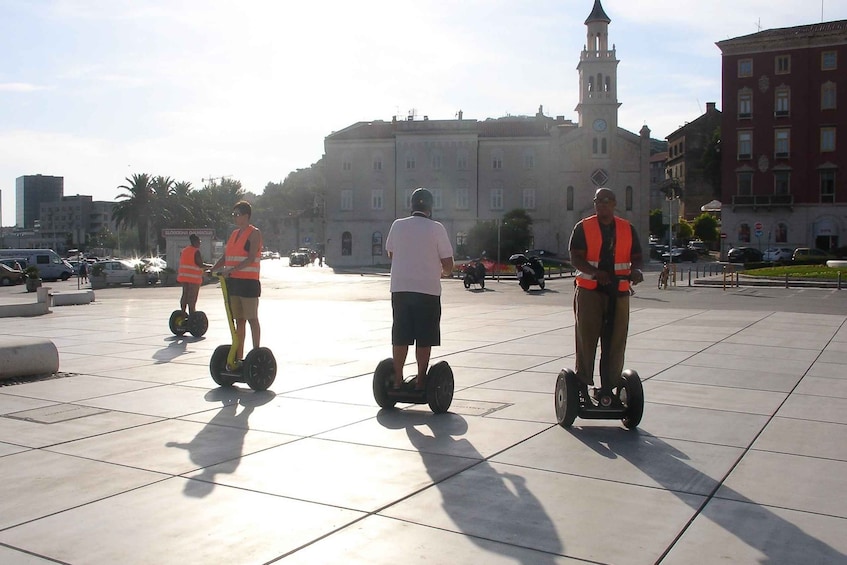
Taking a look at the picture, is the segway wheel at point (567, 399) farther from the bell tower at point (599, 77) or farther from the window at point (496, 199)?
the window at point (496, 199)

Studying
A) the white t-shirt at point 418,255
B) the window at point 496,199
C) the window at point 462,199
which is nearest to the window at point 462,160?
the window at point 462,199

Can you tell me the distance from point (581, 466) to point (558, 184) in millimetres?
75157

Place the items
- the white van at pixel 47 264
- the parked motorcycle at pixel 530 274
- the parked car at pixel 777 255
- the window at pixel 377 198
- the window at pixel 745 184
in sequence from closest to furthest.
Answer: the parked motorcycle at pixel 530 274, the white van at pixel 47 264, the parked car at pixel 777 255, the window at pixel 745 184, the window at pixel 377 198

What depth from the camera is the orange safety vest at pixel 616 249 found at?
6.92 meters

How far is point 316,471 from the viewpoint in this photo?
560 cm

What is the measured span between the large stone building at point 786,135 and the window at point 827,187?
0.08 metres

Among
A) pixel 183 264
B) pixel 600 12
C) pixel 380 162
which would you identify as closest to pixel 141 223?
pixel 380 162

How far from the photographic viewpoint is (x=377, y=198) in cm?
8262

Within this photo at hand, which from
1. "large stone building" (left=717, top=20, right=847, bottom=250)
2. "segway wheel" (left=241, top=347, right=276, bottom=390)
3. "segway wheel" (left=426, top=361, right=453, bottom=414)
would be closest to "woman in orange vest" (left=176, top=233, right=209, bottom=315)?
"segway wheel" (left=241, top=347, right=276, bottom=390)

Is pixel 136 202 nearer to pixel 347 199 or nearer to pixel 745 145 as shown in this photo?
pixel 347 199

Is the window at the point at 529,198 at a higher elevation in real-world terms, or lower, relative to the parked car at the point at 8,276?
higher

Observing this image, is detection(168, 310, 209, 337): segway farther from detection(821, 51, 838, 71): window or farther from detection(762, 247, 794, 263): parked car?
detection(821, 51, 838, 71): window

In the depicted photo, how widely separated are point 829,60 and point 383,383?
239ft

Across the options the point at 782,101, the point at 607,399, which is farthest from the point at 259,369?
the point at 782,101
